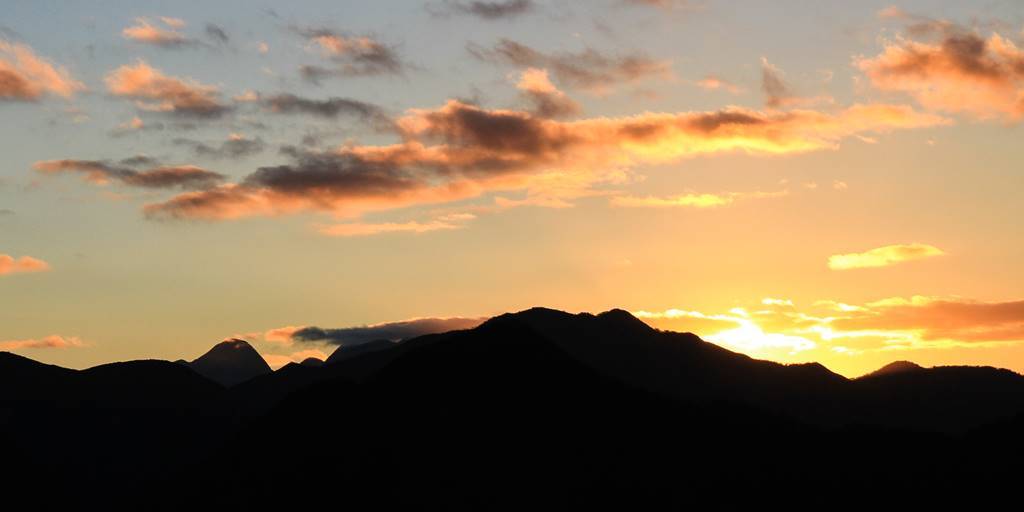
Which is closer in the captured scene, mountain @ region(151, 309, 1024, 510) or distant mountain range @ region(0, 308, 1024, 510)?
mountain @ region(151, 309, 1024, 510)

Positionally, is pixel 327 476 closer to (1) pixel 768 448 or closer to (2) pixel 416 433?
(2) pixel 416 433

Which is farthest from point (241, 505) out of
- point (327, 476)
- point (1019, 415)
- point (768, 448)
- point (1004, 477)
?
point (1019, 415)

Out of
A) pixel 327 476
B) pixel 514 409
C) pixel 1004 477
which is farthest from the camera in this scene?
pixel 514 409

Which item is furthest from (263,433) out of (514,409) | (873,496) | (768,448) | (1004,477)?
(1004,477)

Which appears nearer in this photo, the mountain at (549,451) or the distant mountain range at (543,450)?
the mountain at (549,451)

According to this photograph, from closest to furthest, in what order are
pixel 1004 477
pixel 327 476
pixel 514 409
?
1. pixel 1004 477
2. pixel 327 476
3. pixel 514 409

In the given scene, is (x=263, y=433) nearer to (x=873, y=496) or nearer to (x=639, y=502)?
(x=639, y=502)

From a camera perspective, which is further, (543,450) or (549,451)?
(543,450)

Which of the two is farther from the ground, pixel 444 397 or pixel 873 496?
pixel 444 397

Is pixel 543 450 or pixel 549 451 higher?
pixel 543 450

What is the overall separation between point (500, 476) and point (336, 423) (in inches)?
931

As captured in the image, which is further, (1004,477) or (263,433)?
(263,433)

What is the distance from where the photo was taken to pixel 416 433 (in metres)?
136

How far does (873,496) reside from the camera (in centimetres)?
12288
